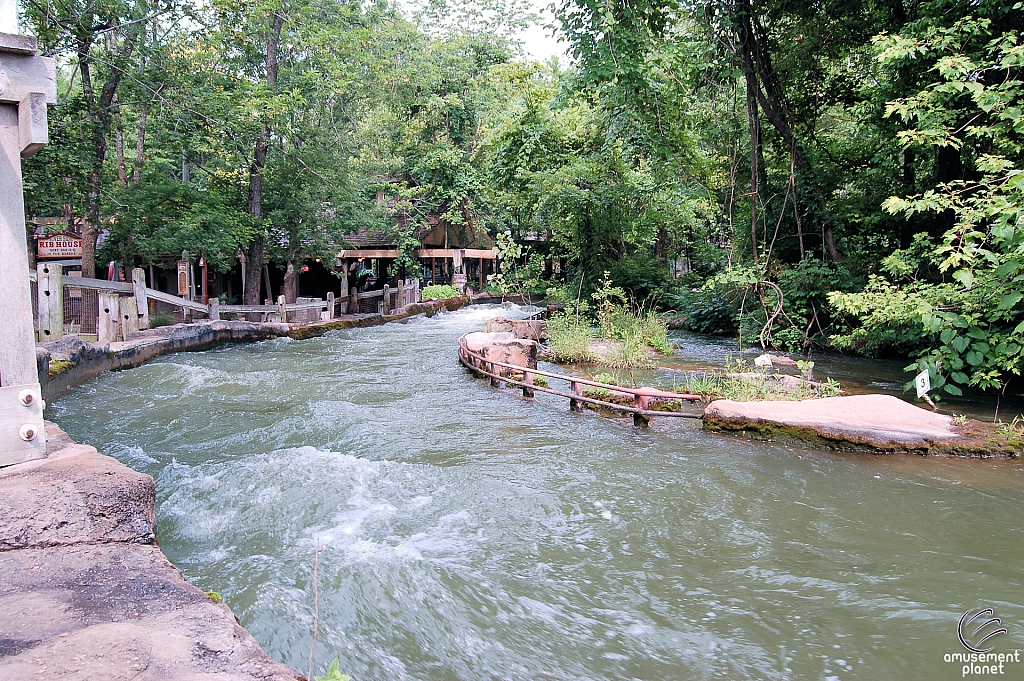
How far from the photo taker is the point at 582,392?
32.3 ft

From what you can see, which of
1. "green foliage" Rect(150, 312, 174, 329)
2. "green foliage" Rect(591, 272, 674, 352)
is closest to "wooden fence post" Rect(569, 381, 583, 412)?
"green foliage" Rect(591, 272, 674, 352)

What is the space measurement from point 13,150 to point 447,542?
409 centimetres

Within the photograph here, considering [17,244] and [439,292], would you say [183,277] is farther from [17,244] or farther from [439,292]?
[17,244]

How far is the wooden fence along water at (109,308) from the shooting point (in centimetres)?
1122

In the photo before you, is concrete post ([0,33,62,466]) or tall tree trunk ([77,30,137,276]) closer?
concrete post ([0,33,62,466])

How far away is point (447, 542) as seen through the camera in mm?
5344

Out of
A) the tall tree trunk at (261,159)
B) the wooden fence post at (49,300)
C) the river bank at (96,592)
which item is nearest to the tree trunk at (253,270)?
the tall tree trunk at (261,159)

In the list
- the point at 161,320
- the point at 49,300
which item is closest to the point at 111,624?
the point at 49,300

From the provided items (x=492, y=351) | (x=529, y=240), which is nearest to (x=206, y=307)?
(x=492, y=351)

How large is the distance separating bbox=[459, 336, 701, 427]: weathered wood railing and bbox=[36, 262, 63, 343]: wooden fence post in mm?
6961

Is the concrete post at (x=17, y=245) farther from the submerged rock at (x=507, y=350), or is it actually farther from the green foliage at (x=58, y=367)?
the submerged rock at (x=507, y=350)

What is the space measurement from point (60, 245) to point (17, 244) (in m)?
11.1

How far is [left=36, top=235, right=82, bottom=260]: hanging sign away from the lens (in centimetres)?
1381

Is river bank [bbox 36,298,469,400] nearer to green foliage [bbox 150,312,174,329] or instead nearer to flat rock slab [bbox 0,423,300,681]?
green foliage [bbox 150,312,174,329]
